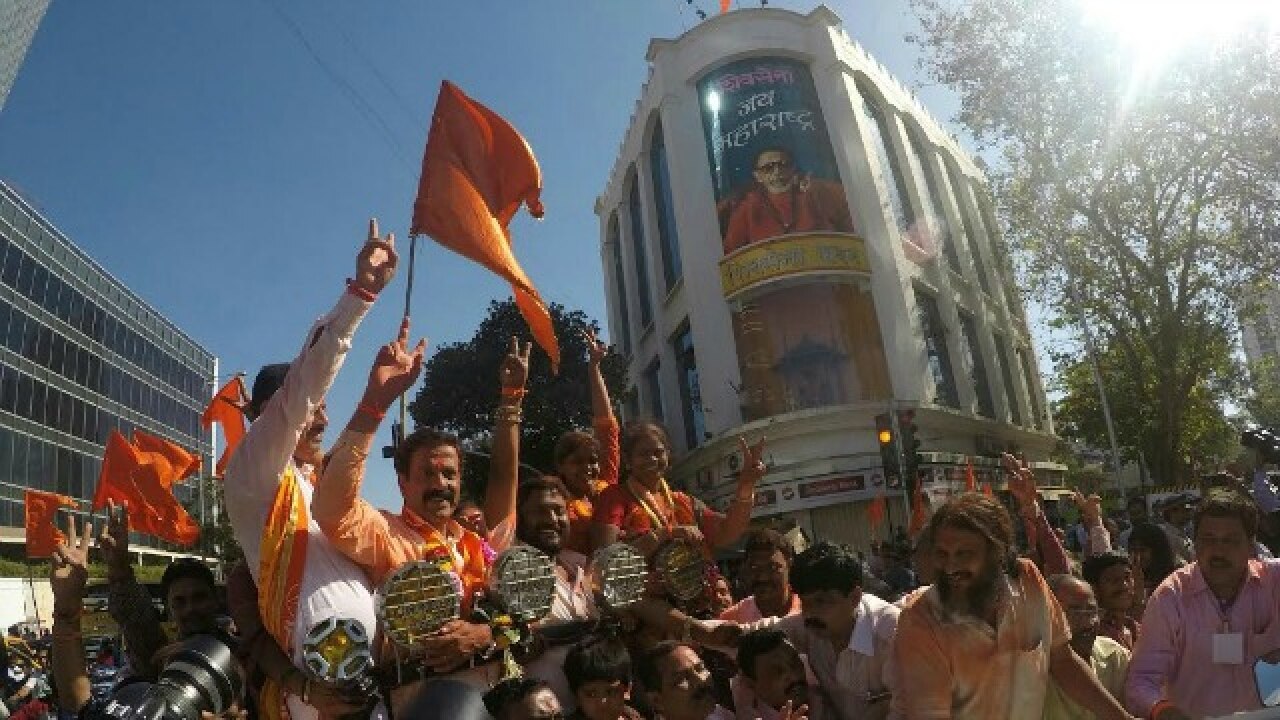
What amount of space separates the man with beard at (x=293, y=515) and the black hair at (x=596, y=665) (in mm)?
833

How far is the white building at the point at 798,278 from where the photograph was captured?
24.2m

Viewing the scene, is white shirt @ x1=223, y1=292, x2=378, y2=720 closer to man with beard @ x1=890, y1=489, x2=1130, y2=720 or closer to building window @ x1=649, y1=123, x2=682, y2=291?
man with beard @ x1=890, y1=489, x2=1130, y2=720

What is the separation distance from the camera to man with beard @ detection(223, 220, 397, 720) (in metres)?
2.58

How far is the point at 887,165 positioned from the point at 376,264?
2734cm

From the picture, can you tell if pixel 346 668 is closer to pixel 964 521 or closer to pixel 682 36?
Answer: pixel 964 521

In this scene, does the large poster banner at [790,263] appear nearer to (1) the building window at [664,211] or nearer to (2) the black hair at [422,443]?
(1) the building window at [664,211]

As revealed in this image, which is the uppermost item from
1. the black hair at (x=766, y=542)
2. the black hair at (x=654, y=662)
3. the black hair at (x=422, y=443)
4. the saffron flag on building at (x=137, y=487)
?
the saffron flag on building at (x=137, y=487)

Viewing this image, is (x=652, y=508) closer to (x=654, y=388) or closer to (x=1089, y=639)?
(x=1089, y=639)

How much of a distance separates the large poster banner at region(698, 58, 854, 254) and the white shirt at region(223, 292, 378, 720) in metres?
23.0

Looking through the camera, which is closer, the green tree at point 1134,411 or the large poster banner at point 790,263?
the large poster banner at point 790,263

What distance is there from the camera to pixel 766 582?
3877 millimetres

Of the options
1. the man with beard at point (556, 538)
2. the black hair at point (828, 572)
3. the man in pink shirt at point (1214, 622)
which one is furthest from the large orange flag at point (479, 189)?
the man in pink shirt at point (1214, 622)

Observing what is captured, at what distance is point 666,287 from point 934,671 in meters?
26.6

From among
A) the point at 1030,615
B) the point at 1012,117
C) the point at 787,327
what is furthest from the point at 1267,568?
the point at 787,327
